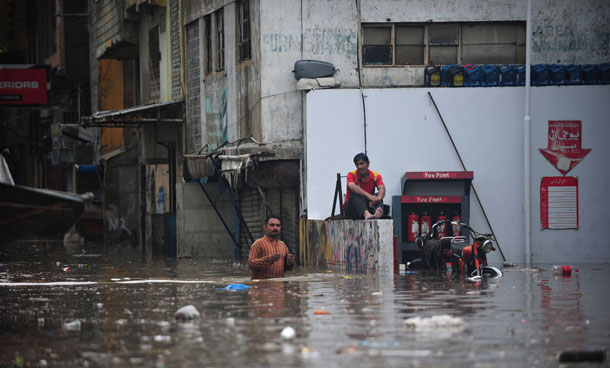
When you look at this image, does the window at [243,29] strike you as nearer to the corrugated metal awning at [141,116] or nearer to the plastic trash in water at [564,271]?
the corrugated metal awning at [141,116]

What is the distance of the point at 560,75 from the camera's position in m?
24.2

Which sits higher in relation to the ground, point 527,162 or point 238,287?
point 527,162

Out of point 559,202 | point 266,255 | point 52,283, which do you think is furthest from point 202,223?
point 266,255

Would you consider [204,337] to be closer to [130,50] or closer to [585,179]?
[585,179]

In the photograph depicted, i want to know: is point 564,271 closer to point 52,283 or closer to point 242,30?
point 52,283

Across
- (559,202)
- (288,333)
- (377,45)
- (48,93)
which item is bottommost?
(288,333)

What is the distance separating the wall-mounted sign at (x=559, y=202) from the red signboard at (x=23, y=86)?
809 inches

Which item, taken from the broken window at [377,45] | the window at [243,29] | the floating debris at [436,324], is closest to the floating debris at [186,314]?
the floating debris at [436,324]

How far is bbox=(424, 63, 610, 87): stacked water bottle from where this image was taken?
2420cm

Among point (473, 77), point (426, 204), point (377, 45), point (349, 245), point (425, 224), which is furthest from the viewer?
point (377, 45)

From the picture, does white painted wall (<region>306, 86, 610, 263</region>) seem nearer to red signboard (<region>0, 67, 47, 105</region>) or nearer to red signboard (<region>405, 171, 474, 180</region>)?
red signboard (<region>405, 171, 474, 180</region>)

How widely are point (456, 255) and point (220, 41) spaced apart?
37.9 ft

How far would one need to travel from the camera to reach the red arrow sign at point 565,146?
78.2ft

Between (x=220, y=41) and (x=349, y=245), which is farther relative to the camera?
(x=220, y=41)
